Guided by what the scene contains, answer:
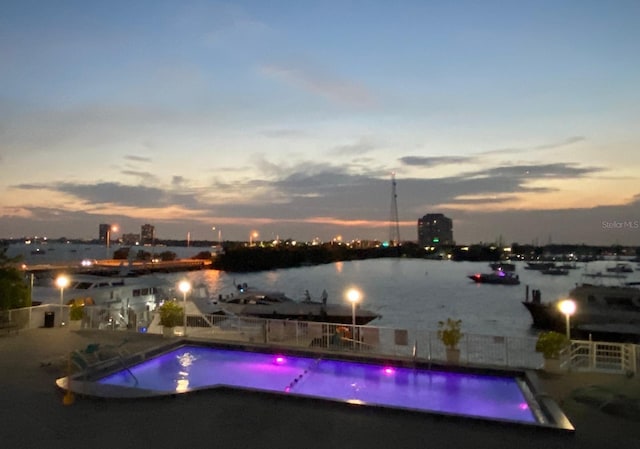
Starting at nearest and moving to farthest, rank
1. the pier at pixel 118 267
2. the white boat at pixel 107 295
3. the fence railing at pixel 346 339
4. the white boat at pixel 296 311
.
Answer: the fence railing at pixel 346 339
the white boat at pixel 107 295
the white boat at pixel 296 311
the pier at pixel 118 267

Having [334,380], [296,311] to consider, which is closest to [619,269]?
[296,311]

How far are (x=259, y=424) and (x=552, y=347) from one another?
664 cm

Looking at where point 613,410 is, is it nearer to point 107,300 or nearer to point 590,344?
point 590,344

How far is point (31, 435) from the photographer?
22.6 feet

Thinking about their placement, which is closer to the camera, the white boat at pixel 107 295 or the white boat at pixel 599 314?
the white boat at pixel 107 295

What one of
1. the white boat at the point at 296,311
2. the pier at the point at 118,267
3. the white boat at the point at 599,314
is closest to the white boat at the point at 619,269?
the white boat at the point at 599,314

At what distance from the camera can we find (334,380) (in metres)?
11.3

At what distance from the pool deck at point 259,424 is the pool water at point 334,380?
0.95 meters

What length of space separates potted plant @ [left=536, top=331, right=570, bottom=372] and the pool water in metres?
0.86

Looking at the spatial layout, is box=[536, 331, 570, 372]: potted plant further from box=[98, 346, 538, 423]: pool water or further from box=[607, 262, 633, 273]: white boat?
box=[607, 262, 633, 273]: white boat

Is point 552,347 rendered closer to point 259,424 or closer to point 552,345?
point 552,345

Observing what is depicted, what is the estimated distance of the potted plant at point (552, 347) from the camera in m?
10.9

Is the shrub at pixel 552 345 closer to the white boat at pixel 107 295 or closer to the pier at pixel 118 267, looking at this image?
the white boat at pixel 107 295

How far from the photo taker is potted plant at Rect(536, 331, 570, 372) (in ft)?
35.6
